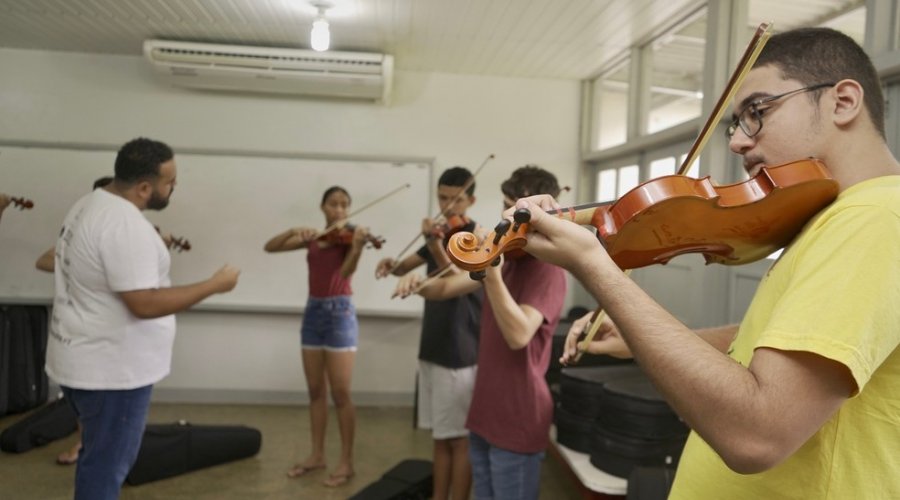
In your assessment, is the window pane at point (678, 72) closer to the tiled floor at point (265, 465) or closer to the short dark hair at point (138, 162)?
the tiled floor at point (265, 465)

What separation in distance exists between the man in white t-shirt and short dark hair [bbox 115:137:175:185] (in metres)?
0.08

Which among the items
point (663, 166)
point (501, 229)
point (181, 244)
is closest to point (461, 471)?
point (501, 229)

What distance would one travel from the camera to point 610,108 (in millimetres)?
5043

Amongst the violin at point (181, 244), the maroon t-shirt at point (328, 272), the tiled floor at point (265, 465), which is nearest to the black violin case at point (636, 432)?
the tiled floor at point (265, 465)

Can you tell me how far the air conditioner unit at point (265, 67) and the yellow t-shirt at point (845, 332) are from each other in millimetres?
3275

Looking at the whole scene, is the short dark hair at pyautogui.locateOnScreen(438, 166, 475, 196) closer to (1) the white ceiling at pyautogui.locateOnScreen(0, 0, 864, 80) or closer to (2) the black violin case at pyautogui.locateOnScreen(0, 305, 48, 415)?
(1) the white ceiling at pyautogui.locateOnScreen(0, 0, 864, 80)

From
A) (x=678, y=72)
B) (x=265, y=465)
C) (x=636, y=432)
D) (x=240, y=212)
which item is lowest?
(x=265, y=465)

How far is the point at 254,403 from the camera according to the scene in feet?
13.7

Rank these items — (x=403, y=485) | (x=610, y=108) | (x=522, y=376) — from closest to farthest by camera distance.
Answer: (x=522, y=376), (x=403, y=485), (x=610, y=108)

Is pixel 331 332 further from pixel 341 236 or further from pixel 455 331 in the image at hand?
pixel 455 331

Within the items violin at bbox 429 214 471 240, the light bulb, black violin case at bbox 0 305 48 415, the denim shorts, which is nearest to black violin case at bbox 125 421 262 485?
the denim shorts

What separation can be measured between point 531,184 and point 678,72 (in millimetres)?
3130

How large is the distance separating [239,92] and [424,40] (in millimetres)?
1373

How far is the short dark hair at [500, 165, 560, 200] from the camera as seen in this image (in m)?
1.83
